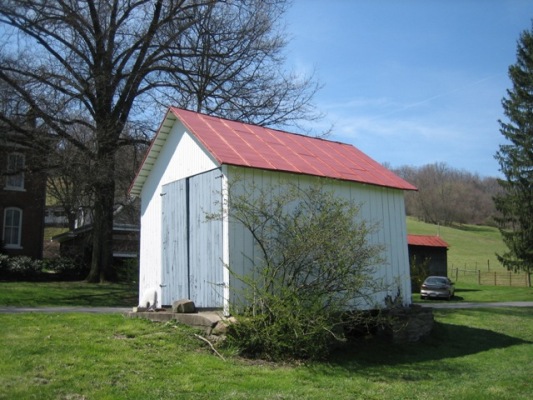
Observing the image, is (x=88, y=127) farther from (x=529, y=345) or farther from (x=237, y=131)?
(x=529, y=345)

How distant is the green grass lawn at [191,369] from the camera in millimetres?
6949

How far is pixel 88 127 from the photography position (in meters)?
23.7

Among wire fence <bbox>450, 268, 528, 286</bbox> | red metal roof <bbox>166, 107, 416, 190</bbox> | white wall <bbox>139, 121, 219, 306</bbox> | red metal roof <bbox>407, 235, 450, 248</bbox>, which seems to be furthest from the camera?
wire fence <bbox>450, 268, 528, 286</bbox>

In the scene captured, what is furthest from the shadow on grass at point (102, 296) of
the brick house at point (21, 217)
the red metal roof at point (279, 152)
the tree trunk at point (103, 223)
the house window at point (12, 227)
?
the house window at point (12, 227)

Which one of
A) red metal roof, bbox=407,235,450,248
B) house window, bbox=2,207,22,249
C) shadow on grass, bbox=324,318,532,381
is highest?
house window, bbox=2,207,22,249

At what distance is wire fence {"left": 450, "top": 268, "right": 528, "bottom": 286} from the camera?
42.9 meters

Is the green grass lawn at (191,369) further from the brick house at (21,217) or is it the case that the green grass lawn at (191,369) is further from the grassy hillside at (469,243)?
the grassy hillside at (469,243)

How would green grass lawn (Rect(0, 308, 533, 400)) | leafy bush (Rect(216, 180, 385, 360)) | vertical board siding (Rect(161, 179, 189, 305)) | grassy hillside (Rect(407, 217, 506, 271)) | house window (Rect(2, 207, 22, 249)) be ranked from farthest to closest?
grassy hillside (Rect(407, 217, 506, 271))
house window (Rect(2, 207, 22, 249))
vertical board siding (Rect(161, 179, 189, 305))
leafy bush (Rect(216, 180, 385, 360))
green grass lawn (Rect(0, 308, 533, 400))

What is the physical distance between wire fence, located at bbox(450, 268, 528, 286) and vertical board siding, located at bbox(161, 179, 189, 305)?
1426 inches

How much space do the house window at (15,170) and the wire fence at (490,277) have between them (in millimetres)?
35129

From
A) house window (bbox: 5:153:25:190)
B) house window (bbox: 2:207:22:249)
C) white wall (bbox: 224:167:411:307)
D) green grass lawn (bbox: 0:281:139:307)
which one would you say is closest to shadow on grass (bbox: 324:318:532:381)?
white wall (bbox: 224:167:411:307)

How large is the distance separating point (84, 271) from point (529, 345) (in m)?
23.6

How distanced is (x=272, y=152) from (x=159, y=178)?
3.02m

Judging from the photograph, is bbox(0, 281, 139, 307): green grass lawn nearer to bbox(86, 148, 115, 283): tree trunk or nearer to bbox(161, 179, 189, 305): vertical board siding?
bbox(86, 148, 115, 283): tree trunk
